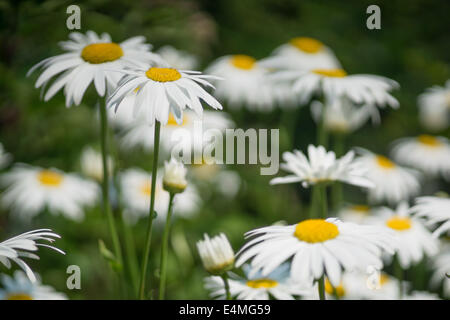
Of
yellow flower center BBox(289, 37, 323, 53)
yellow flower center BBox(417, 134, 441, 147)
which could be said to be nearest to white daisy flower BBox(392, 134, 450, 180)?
yellow flower center BBox(417, 134, 441, 147)

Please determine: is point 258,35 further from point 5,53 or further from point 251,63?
point 5,53

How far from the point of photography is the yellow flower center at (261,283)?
2.23ft

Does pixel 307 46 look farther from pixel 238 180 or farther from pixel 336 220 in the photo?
pixel 336 220

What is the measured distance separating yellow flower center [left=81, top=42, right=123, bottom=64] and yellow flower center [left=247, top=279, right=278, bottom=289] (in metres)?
0.37

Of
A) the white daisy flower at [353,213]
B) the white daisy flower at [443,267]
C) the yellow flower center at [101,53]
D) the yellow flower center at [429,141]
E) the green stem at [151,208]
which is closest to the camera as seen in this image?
the green stem at [151,208]

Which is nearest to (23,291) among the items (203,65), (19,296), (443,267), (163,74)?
(19,296)

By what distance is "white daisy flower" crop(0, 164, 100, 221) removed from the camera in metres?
1.18

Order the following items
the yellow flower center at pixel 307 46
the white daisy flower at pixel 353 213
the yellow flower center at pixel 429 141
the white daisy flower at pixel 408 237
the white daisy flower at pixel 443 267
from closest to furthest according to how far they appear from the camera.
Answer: the white daisy flower at pixel 408 237
the white daisy flower at pixel 443 267
the white daisy flower at pixel 353 213
the yellow flower center at pixel 429 141
the yellow flower center at pixel 307 46

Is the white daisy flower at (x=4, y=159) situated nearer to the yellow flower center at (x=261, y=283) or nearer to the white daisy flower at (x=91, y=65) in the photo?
the white daisy flower at (x=91, y=65)

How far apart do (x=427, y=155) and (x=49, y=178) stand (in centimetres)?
99

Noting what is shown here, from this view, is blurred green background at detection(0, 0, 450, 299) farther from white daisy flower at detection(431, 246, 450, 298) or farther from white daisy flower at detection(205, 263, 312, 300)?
white daisy flower at detection(431, 246, 450, 298)

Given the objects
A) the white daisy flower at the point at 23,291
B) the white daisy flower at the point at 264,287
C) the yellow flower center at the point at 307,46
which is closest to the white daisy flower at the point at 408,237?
the white daisy flower at the point at 264,287
